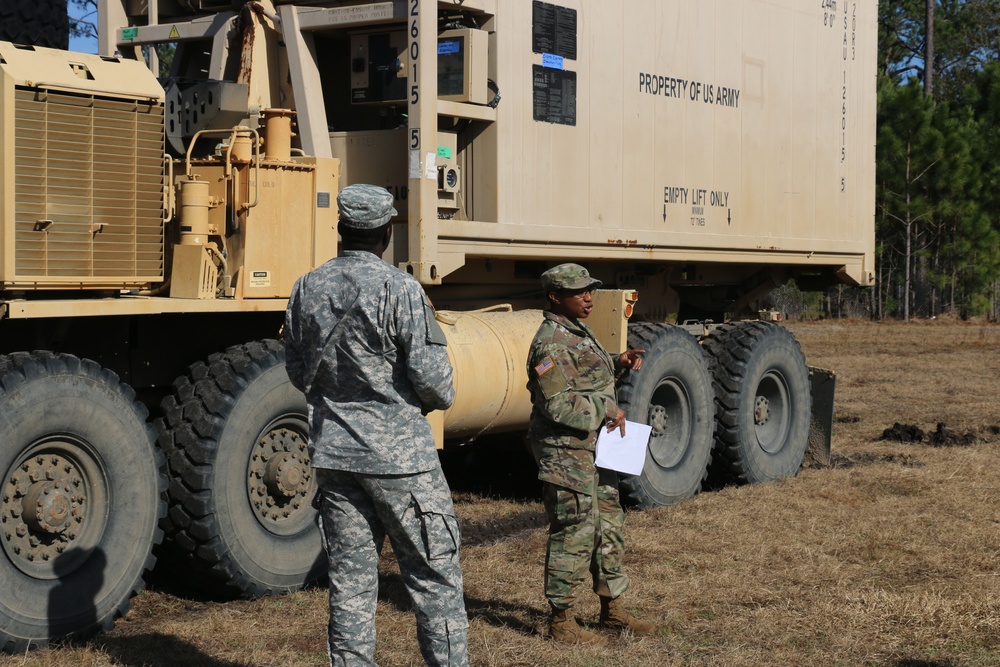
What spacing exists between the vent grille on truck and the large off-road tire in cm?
136

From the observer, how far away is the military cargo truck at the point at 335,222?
18.9ft

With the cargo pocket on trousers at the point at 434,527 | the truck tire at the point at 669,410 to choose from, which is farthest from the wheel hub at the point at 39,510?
the truck tire at the point at 669,410

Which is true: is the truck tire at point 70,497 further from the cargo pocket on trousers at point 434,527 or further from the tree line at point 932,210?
the tree line at point 932,210

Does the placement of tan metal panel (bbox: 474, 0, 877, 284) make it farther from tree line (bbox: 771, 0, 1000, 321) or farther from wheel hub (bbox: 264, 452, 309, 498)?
tree line (bbox: 771, 0, 1000, 321)

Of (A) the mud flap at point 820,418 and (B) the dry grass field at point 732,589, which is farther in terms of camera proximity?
(A) the mud flap at point 820,418

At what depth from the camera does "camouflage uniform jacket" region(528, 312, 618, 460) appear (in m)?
5.75

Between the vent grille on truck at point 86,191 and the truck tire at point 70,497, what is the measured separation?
1.34 ft

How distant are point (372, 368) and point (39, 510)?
2075mm

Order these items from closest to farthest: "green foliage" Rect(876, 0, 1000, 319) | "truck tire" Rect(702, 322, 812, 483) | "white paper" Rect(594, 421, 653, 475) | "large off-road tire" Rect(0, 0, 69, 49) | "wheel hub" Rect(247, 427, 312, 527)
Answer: "white paper" Rect(594, 421, 653, 475)
"wheel hub" Rect(247, 427, 312, 527)
"large off-road tire" Rect(0, 0, 69, 49)
"truck tire" Rect(702, 322, 812, 483)
"green foliage" Rect(876, 0, 1000, 319)

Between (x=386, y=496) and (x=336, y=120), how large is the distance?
13.9ft

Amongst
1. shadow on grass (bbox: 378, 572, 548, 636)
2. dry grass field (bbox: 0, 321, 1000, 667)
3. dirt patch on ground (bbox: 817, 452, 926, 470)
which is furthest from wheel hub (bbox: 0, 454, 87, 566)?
dirt patch on ground (bbox: 817, 452, 926, 470)

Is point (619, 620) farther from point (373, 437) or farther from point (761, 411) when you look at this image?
point (761, 411)

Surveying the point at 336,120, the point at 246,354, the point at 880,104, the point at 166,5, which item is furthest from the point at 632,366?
the point at 880,104

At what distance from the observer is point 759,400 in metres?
10.6
